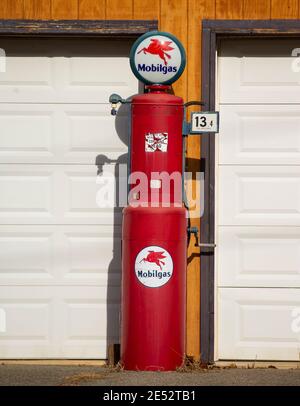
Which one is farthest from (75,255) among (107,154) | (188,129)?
(188,129)

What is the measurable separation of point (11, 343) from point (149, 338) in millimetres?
1367

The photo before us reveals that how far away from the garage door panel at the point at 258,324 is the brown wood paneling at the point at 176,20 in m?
1.64

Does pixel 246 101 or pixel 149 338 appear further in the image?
pixel 246 101

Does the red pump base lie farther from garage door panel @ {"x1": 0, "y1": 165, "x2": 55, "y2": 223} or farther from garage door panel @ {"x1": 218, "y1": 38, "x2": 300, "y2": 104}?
garage door panel @ {"x1": 218, "y1": 38, "x2": 300, "y2": 104}

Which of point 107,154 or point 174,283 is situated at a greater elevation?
point 107,154

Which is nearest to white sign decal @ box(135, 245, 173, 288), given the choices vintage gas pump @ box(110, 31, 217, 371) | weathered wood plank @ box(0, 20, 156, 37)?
vintage gas pump @ box(110, 31, 217, 371)

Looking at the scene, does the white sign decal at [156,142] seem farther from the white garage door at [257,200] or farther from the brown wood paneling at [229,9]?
the brown wood paneling at [229,9]

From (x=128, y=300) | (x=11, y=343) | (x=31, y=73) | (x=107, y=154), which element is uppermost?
(x=31, y=73)

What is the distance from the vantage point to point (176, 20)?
25.3ft

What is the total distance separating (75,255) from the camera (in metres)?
7.87

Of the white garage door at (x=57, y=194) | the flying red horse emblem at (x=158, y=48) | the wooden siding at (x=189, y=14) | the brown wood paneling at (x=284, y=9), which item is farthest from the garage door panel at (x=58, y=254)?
the brown wood paneling at (x=284, y=9)

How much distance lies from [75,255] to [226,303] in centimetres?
124

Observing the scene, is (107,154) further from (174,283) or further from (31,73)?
(174,283)

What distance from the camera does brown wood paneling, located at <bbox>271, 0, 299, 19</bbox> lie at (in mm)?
7668
